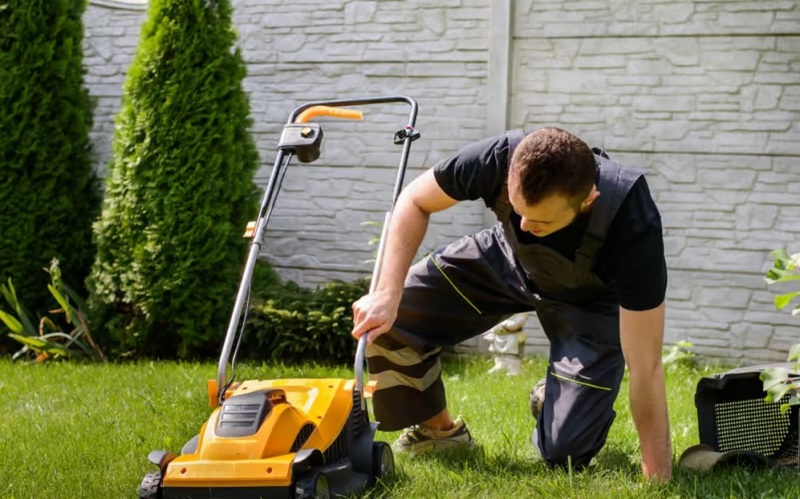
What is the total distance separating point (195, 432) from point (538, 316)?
1.38 metres

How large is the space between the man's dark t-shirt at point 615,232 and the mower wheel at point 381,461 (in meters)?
0.78

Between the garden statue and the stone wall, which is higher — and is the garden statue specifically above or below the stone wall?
below

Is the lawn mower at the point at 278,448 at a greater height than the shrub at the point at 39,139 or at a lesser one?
lesser

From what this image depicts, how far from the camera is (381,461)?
10.8ft

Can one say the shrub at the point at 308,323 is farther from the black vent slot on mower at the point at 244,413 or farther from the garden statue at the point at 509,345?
the black vent slot on mower at the point at 244,413

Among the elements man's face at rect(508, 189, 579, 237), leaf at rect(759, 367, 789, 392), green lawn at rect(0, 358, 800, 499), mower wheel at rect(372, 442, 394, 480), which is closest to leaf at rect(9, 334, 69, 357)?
green lawn at rect(0, 358, 800, 499)

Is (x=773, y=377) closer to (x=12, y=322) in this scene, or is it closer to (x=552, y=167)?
(x=552, y=167)

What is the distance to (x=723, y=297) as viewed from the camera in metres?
5.89

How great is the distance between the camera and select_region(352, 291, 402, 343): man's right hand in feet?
11.0

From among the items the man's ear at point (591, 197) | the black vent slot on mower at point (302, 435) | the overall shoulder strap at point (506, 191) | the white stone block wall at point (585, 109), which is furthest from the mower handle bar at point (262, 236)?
the white stone block wall at point (585, 109)

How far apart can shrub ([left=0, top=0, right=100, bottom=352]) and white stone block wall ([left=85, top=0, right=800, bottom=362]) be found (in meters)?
1.03

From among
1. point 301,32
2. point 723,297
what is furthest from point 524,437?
point 301,32

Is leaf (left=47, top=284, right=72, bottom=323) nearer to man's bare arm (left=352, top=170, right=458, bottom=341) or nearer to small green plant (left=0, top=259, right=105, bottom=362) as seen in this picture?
small green plant (left=0, top=259, right=105, bottom=362)

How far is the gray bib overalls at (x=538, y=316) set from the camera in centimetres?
344
